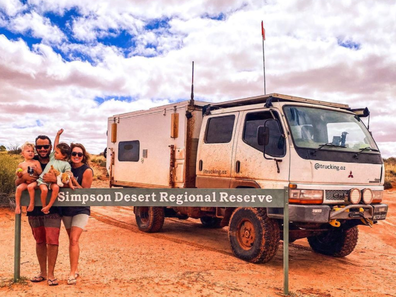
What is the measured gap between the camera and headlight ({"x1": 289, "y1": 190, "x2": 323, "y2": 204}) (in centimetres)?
636

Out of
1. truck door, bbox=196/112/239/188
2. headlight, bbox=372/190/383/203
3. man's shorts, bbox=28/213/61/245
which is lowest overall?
man's shorts, bbox=28/213/61/245

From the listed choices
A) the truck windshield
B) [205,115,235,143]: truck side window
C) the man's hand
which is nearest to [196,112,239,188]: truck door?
[205,115,235,143]: truck side window

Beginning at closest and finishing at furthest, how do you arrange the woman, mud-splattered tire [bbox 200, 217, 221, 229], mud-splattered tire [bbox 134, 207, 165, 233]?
the woman, mud-splattered tire [bbox 134, 207, 165, 233], mud-splattered tire [bbox 200, 217, 221, 229]

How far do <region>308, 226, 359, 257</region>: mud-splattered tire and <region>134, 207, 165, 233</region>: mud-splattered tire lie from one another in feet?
11.6

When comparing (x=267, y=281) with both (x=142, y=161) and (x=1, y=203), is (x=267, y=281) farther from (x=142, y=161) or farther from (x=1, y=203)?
(x=1, y=203)

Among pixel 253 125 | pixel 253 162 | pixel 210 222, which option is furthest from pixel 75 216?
pixel 210 222

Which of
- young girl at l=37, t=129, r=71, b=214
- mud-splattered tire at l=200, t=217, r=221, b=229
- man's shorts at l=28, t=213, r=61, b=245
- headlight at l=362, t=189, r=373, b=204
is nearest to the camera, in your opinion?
young girl at l=37, t=129, r=71, b=214

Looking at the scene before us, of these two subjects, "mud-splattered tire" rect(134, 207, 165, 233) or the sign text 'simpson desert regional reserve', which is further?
"mud-splattered tire" rect(134, 207, 165, 233)

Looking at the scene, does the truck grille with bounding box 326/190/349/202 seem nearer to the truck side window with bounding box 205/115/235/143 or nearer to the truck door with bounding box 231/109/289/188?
the truck door with bounding box 231/109/289/188

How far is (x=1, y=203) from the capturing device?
1288cm

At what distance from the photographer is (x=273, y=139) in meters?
6.84

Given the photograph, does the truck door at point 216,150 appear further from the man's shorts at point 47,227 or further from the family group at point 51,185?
the man's shorts at point 47,227

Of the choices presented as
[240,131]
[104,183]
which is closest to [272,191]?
[240,131]

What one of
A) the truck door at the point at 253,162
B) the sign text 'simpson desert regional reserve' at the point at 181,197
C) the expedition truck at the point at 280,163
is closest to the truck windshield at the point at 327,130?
the expedition truck at the point at 280,163
